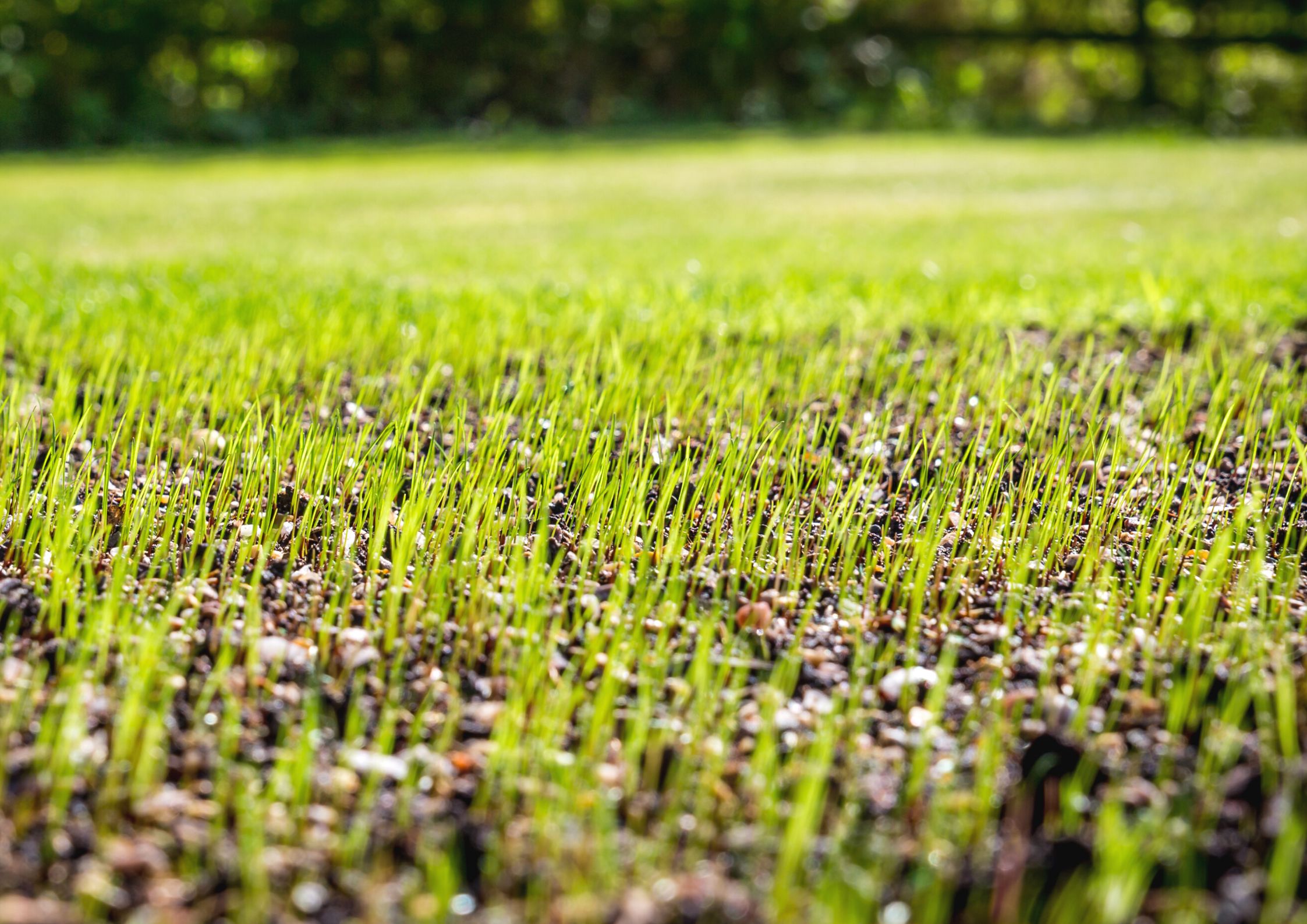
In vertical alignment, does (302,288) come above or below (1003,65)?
below

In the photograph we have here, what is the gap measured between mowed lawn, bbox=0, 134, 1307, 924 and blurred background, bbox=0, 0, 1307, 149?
1664cm

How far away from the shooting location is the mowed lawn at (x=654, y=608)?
153 centimetres

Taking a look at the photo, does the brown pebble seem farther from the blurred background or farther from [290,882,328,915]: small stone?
the blurred background

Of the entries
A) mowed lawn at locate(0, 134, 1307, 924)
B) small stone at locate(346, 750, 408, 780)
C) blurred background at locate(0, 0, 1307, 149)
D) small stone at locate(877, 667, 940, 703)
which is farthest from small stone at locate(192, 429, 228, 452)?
blurred background at locate(0, 0, 1307, 149)

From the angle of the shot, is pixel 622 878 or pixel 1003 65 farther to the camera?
pixel 1003 65

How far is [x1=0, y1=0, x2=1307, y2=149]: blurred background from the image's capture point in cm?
1920

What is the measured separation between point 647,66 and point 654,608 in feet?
68.7

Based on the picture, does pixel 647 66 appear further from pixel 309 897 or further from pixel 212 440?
pixel 309 897

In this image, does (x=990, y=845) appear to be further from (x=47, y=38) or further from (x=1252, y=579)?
(x=47, y=38)

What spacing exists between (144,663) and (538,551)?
2.22 ft

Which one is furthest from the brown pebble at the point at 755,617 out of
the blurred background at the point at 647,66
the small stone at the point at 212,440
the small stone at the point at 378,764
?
the blurred background at the point at 647,66

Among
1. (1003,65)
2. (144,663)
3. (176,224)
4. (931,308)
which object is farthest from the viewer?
(1003,65)

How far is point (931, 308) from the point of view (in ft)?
15.1

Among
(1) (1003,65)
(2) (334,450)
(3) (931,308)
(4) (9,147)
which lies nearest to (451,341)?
(2) (334,450)
